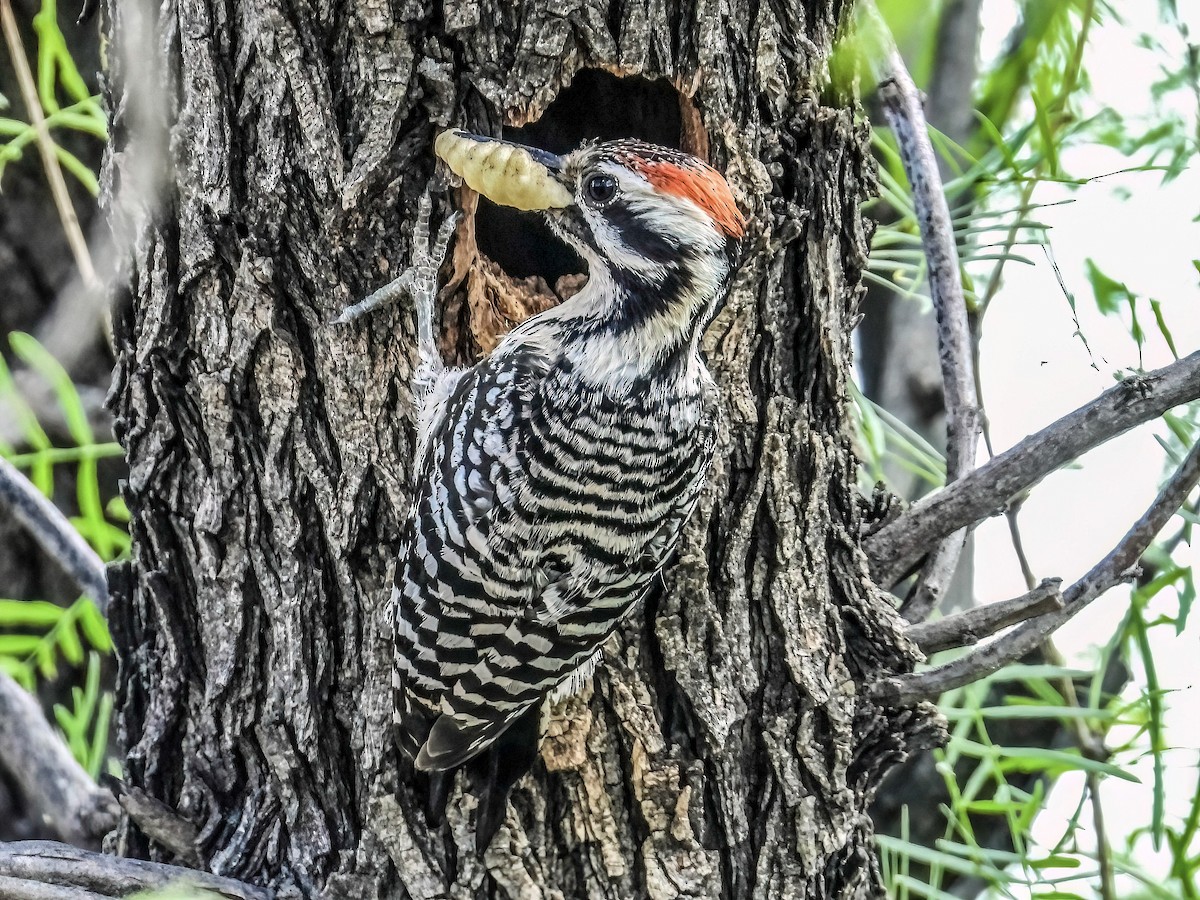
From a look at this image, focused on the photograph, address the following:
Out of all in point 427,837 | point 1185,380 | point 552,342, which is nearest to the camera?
point 1185,380

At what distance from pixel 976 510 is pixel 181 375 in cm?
149

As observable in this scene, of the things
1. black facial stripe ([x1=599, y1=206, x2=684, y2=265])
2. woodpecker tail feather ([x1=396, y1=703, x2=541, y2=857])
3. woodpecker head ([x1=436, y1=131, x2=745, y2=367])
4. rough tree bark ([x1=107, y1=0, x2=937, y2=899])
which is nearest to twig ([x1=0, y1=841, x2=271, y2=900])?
rough tree bark ([x1=107, y1=0, x2=937, y2=899])

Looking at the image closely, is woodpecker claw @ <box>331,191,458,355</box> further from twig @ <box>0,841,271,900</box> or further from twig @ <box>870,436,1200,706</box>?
twig @ <box>870,436,1200,706</box>

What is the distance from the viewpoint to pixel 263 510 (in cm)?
203

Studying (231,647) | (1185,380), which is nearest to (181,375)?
(231,647)

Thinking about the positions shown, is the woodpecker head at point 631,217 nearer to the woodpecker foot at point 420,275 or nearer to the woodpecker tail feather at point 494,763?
the woodpecker foot at point 420,275

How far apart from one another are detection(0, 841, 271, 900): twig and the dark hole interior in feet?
4.26

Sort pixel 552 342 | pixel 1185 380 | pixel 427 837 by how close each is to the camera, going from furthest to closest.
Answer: pixel 552 342, pixel 427 837, pixel 1185 380

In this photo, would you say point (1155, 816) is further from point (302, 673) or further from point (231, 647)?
point (231, 647)

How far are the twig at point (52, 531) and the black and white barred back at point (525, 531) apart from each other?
82 centimetres

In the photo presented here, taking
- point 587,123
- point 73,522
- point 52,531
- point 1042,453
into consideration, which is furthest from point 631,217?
point 73,522

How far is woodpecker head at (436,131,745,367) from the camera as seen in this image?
1.81 meters

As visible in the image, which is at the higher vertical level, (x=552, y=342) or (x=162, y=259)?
(x=162, y=259)

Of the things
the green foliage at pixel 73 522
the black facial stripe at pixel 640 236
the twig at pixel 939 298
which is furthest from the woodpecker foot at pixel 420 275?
the twig at pixel 939 298
